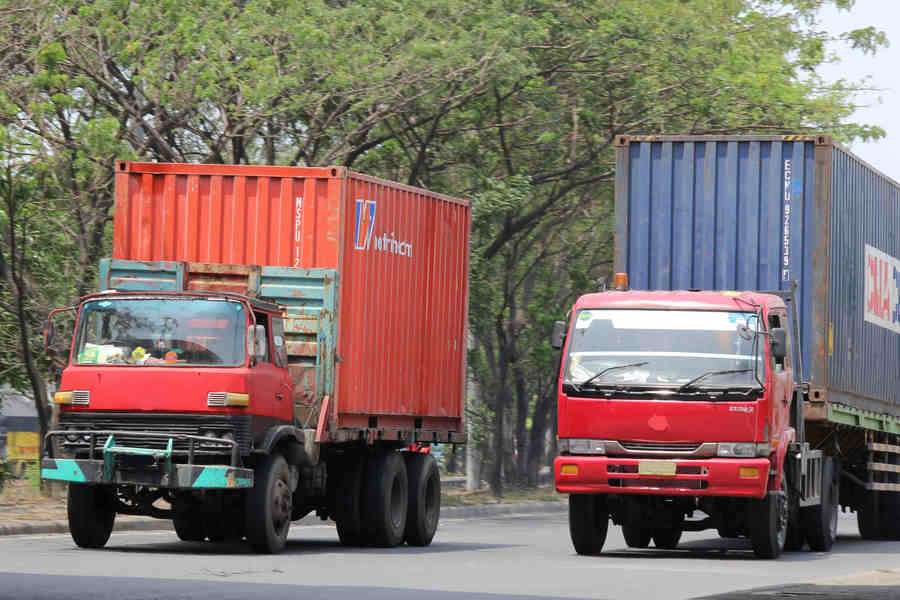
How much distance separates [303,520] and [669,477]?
8.72 metres

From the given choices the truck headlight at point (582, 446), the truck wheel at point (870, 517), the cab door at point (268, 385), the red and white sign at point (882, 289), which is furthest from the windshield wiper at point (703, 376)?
the truck wheel at point (870, 517)

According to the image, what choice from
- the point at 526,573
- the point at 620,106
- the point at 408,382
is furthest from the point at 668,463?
the point at 620,106

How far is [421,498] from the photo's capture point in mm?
19531

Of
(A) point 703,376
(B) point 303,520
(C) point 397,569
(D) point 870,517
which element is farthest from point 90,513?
(D) point 870,517

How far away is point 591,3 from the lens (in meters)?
30.2

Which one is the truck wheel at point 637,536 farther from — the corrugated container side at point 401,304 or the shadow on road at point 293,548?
the corrugated container side at point 401,304

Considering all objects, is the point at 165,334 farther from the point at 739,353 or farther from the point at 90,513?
the point at 739,353

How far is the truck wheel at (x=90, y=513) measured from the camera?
53.2 feet

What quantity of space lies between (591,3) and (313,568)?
17.5 metres

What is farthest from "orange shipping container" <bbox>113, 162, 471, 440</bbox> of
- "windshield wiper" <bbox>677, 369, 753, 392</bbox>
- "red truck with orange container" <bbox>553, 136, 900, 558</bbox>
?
"windshield wiper" <bbox>677, 369, 753, 392</bbox>

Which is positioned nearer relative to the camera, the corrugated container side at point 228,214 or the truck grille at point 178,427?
the truck grille at point 178,427

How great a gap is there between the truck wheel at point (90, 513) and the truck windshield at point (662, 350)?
4583 millimetres

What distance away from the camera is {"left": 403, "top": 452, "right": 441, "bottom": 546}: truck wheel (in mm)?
19344

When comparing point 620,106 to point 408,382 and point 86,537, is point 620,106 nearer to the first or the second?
point 408,382
